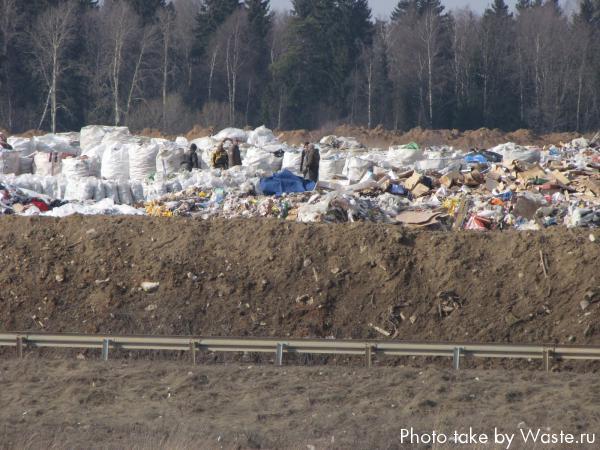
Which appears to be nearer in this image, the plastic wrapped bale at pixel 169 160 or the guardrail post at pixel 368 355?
the guardrail post at pixel 368 355

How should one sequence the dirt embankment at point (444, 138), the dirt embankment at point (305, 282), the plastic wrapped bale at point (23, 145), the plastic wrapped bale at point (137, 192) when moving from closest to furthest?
the dirt embankment at point (305, 282), the plastic wrapped bale at point (137, 192), the plastic wrapped bale at point (23, 145), the dirt embankment at point (444, 138)

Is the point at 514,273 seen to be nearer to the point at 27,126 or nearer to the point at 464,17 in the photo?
the point at 27,126

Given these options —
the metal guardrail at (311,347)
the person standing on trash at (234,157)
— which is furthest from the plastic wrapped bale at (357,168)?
the metal guardrail at (311,347)

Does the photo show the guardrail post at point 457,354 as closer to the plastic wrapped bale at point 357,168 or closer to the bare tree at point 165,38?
the plastic wrapped bale at point 357,168

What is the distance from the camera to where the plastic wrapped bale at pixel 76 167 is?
22.4m

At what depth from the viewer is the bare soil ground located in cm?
852

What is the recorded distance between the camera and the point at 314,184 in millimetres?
19125

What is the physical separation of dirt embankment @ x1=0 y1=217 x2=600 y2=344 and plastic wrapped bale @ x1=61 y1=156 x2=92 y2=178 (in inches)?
326

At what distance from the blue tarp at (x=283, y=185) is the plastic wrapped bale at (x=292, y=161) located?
303cm

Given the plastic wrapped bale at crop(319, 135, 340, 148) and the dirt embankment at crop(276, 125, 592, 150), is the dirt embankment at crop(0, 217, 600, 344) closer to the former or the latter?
the plastic wrapped bale at crop(319, 135, 340, 148)

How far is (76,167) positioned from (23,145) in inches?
121

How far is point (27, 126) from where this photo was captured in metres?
48.8

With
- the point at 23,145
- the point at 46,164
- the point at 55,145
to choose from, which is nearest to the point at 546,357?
the point at 46,164

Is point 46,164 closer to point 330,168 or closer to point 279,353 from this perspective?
point 330,168
